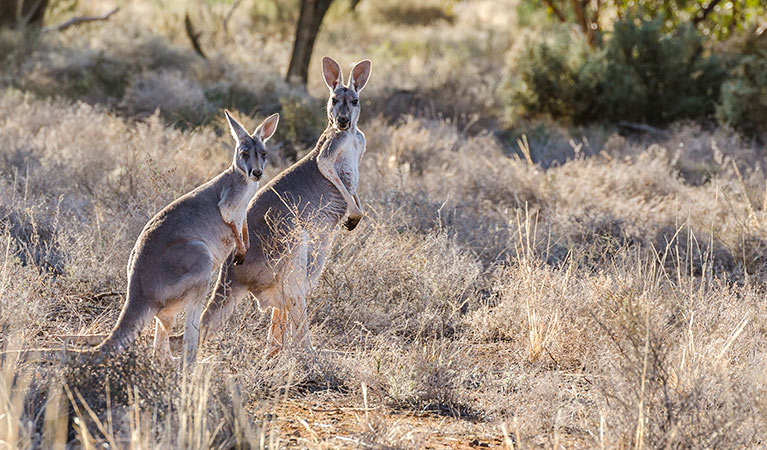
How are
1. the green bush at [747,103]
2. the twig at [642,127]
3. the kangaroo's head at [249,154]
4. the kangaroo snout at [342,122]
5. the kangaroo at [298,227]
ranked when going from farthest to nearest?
the twig at [642,127], the green bush at [747,103], the kangaroo snout at [342,122], the kangaroo at [298,227], the kangaroo's head at [249,154]

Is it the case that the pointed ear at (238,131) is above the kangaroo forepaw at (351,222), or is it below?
above

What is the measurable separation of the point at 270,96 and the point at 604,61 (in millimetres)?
5574

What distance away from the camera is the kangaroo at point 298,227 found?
4691mm

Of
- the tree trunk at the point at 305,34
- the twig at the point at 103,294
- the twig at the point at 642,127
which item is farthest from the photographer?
the tree trunk at the point at 305,34

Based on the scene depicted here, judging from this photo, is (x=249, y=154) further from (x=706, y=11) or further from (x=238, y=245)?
(x=706, y=11)

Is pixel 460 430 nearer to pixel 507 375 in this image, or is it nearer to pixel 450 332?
pixel 507 375

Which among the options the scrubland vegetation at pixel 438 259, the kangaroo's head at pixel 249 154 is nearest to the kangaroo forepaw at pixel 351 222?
the scrubland vegetation at pixel 438 259

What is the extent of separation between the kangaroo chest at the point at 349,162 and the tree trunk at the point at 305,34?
9.62 metres

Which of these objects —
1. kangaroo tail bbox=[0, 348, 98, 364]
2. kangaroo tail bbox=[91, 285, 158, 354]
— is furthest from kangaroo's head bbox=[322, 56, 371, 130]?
kangaroo tail bbox=[0, 348, 98, 364]

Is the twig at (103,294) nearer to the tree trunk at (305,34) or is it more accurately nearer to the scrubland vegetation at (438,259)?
the scrubland vegetation at (438,259)

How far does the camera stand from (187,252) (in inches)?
162

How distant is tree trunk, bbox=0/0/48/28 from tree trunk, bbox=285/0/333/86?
476 cm

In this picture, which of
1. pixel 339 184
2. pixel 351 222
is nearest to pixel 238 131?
pixel 339 184

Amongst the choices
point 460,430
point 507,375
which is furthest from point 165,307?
point 507,375
